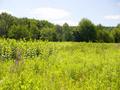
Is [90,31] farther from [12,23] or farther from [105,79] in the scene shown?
[105,79]

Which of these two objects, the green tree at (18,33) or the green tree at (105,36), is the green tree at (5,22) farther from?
the green tree at (105,36)

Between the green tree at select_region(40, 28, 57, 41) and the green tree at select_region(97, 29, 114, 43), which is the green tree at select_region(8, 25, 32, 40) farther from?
the green tree at select_region(97, 29, 114, 43)

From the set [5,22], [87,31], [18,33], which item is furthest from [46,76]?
[87,31]

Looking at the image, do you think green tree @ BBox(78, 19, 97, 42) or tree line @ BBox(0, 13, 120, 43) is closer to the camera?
tree line @ BBox(0, 13, 120, 43)

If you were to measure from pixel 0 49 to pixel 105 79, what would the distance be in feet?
24.8

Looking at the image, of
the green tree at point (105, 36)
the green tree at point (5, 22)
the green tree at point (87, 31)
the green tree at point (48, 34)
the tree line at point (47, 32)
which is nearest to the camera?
the tree line at point (47, 32)

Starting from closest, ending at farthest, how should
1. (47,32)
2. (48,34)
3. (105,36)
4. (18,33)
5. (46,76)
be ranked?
(46,76) < (18,33) < (47,32) < (48,34) < (105,36)

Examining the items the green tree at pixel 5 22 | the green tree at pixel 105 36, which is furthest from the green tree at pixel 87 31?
the green tree at pixel 5 22

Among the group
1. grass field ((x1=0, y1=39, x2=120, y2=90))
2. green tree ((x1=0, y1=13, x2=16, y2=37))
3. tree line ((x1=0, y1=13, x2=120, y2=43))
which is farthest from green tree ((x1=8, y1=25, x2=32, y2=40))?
grass field ((x1=0, y1=39, x2=120, y2=90))

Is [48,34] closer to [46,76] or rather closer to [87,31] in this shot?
[87,31]

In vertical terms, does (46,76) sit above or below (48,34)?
below

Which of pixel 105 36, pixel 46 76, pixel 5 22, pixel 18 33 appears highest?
pixel 5 22

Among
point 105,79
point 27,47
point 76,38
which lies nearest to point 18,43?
point 27,47

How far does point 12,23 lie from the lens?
242ft
